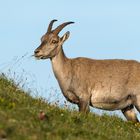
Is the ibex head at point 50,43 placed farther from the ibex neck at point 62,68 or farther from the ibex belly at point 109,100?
the ibex belly at point 109,100

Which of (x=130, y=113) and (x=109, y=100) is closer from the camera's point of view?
(x=109, y=100)

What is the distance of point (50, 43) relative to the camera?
17.4 m

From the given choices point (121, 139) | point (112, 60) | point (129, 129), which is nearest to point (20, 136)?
point (121, 139)

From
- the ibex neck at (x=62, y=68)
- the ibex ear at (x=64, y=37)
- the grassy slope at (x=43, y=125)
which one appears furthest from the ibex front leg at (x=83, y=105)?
the grassy slope at (x=43, y=125)

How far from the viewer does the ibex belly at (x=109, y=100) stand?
16.7m

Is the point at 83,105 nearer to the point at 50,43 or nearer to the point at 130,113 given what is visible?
the point at 130,113

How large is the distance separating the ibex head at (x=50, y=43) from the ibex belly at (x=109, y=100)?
1.88 metres

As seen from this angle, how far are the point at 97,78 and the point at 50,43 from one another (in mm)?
1861

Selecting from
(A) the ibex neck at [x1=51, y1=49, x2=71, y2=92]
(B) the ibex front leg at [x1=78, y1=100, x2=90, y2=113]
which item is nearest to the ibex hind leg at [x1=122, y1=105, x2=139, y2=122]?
(B) the ibex front leg at [x1=78, y1=100, x2=90, y2=113]

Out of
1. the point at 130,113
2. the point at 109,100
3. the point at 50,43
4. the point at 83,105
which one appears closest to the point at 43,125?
the point at 83,105

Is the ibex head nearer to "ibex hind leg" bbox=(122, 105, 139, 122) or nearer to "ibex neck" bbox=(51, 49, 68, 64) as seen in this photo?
"ibex neck" bbox=(51, 49, 68, 64)

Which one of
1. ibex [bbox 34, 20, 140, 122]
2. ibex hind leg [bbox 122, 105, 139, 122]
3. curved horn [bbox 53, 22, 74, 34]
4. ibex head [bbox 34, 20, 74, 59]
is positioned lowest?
ibex hind leg [bbox 122, 105, 139, 122]

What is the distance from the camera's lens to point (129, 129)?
549 inches

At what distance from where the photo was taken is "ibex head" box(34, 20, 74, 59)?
55.7ft
